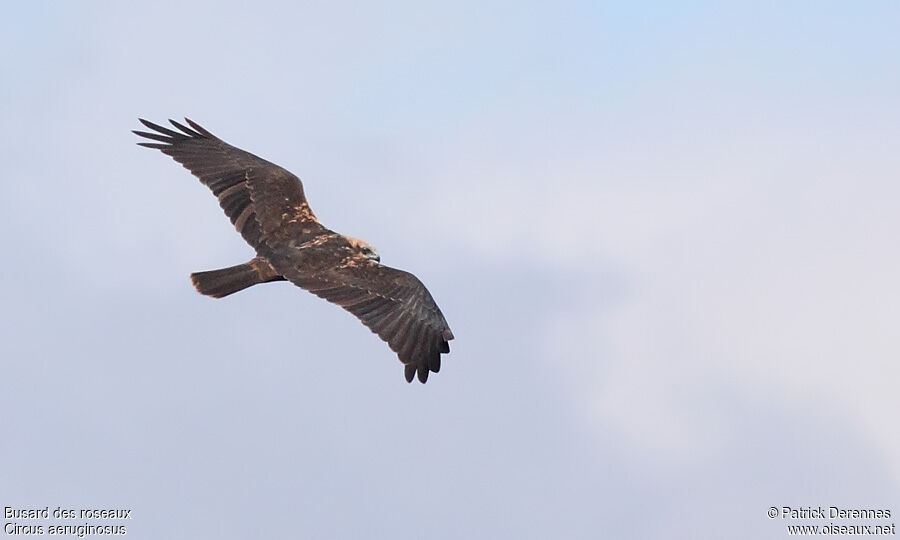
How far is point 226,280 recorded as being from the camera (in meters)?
18.6

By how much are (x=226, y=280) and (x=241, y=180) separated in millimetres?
2086

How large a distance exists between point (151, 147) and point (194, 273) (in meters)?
2.92

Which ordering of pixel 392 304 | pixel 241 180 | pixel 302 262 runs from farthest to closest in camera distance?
pixel 241 180, pixel 302 262, pixel 392 304

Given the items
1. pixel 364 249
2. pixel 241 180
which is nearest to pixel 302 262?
pixel 364 249

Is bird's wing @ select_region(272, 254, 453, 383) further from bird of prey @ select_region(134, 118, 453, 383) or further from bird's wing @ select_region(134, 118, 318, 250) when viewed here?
bird's wing @ select_region(134, 118, 318, 250)

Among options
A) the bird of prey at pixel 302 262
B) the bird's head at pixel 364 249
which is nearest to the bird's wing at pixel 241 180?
the bird of prey at pixel 302 262

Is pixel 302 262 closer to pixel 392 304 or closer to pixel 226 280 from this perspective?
pixel 226 280

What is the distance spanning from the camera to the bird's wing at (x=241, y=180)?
→ 19.4 meters

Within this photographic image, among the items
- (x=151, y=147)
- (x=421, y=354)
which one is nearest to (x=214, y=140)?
(x=151, y=147)

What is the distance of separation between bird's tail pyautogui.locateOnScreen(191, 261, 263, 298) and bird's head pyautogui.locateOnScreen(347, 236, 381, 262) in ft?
4.84

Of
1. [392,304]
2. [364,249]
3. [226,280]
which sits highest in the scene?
[364,249]

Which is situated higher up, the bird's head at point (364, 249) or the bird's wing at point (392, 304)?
the bird's head at point (364, 249)

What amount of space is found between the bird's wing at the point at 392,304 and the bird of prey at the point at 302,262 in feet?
0.05

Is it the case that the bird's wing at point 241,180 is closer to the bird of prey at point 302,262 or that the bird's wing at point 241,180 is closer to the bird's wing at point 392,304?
the bird of prey at point 302,262
